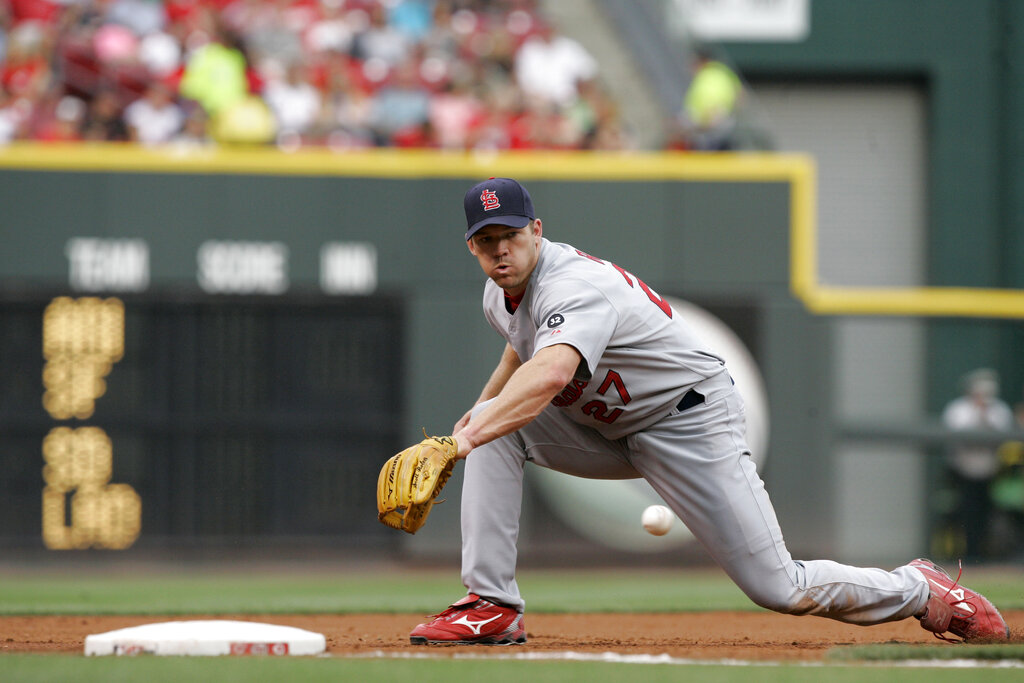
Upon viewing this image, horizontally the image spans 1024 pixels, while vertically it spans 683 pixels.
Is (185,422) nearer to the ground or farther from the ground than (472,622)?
farther from the ground

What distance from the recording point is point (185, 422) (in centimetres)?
915

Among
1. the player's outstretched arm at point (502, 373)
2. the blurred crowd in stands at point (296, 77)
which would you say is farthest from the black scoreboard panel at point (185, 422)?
the player's outstretched arm at point (502, 373)

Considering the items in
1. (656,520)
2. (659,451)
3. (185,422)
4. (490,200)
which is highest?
(490,200)

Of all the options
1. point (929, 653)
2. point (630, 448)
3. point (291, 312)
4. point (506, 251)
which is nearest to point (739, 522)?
point (630, 448)

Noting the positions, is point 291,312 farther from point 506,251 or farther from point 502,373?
point 506,251

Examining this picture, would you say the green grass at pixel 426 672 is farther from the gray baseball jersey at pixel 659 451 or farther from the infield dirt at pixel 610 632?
the gray baseball jersey at pixel 659 451

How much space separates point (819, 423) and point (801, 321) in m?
0.79

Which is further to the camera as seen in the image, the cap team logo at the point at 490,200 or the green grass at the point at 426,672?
the cap team logo at the point at 490,200

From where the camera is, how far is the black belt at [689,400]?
441 centimetres

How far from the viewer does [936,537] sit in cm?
1034

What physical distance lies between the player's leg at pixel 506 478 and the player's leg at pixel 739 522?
18 centimetres

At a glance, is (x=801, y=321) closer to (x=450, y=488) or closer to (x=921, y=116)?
(x=450, y=488)

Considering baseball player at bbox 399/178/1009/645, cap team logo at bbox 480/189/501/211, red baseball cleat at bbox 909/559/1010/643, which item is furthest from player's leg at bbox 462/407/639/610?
red baseball cleat at bbox 909/559/1010/643

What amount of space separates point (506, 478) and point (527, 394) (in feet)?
2.25
